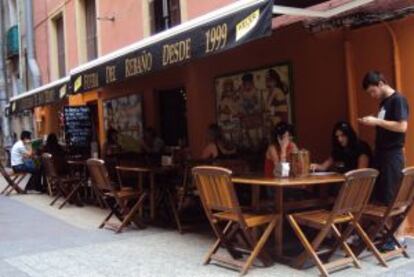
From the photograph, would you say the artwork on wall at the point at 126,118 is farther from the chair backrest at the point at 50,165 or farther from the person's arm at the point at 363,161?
the person's arm at the point at 363,161

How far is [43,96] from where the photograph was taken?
13.6m

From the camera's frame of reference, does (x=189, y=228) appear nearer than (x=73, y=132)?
Yes

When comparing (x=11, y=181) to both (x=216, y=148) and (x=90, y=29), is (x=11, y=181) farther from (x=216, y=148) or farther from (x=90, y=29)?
(x=216, y=148)

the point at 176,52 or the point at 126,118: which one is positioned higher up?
the point at 176,52

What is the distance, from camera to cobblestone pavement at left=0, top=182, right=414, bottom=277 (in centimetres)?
598

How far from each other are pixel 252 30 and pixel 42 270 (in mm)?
3129

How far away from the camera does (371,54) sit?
713 centimetres

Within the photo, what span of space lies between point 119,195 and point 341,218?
3.39 metres

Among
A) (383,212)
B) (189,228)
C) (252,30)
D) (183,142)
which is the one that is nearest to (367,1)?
(252,30)

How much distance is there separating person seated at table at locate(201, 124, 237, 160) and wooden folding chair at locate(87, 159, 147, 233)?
114 centimetres

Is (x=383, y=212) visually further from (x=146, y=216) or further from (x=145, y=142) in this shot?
(x=145, y=142)

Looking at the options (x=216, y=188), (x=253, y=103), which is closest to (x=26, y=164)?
(x=253, y=103)

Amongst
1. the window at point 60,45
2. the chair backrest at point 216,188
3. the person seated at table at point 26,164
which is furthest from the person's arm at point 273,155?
the window at point 60,45

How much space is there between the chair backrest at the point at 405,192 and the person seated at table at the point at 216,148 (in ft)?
9.94
